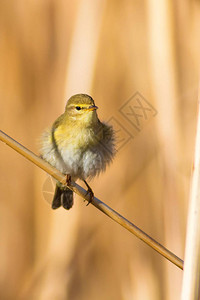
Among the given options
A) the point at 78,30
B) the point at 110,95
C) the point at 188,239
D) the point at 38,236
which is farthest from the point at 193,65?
the point at 188,239

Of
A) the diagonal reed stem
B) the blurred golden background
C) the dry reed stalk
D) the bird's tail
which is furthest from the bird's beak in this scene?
the dry reed stalk

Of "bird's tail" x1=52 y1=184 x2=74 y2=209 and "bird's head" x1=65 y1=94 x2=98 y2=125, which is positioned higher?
"bird's head" x1=65 y1=94 x2=98 y2=125

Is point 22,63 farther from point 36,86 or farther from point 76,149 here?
point 76,149

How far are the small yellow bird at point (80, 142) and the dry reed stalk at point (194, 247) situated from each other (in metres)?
0.93

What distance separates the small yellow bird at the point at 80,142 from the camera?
6.98ft

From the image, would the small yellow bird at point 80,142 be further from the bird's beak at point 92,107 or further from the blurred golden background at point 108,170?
the blurred golden background at point 108,170

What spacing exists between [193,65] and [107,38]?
23.5 inches

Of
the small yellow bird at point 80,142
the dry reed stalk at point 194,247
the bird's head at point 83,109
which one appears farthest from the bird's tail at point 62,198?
the dry reed stalk at point 194,247

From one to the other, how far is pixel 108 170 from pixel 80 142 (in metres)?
0.64

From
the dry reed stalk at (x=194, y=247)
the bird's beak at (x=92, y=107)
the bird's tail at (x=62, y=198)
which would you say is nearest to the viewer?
the dry reed stalk at (x=194, y=247)

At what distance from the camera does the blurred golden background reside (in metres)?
2.38

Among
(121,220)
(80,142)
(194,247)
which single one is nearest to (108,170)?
(80,142)

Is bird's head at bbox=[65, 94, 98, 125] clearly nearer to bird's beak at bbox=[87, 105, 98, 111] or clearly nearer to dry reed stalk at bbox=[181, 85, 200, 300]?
bird's beak at bbox=[87, 105, 98, 111]

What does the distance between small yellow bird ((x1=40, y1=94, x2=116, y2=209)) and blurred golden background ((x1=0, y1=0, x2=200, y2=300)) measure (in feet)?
0.86
